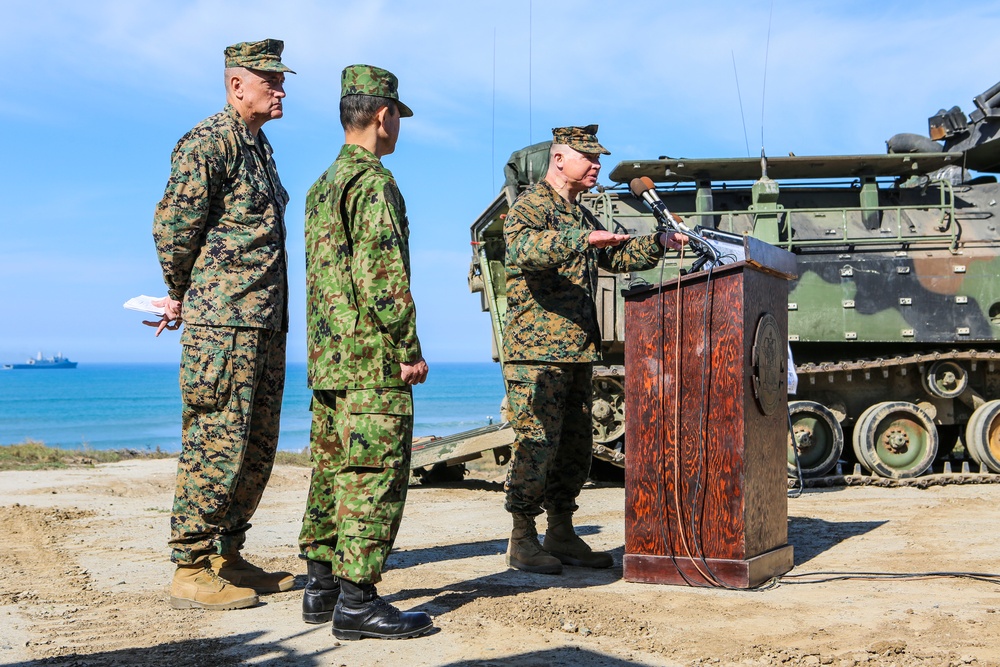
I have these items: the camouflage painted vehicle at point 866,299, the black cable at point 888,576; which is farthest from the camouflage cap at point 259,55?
the camouflage painted vehicle at point 866,299

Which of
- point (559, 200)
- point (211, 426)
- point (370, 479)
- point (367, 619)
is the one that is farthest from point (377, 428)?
point (559, 200)

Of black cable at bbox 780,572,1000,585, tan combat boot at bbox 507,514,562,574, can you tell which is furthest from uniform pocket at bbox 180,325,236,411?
black cable at bbox 780,572,1000,585

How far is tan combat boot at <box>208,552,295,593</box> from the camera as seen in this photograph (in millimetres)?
4805

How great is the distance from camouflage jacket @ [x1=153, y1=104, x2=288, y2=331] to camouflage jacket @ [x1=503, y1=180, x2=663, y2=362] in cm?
115

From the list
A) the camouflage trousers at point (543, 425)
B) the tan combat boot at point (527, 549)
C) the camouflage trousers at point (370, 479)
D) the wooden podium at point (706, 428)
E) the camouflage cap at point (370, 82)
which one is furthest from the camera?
the tan combat boot at point (527, 549)

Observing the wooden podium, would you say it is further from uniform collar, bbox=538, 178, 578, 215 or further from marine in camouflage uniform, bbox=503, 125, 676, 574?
uniform collar, bbox=538, 178, 578, 215

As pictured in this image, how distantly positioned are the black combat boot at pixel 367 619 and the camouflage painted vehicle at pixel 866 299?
621 centimetres

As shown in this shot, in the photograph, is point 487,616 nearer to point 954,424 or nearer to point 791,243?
point 791,243

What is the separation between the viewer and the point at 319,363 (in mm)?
4133

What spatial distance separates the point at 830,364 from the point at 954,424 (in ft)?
5.66

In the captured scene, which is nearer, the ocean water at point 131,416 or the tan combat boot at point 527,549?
the tan combat boot at point 527,549

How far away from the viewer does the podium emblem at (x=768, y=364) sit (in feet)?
16.0

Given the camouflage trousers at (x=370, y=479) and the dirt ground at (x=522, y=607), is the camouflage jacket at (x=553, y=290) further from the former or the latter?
the camouflage trousers at (x=370, y=479)

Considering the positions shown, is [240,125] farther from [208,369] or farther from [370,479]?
[370,479]
